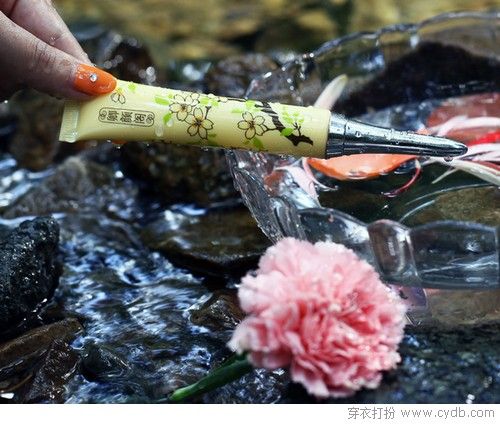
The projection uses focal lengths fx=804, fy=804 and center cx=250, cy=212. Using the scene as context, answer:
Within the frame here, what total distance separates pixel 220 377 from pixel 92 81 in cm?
64

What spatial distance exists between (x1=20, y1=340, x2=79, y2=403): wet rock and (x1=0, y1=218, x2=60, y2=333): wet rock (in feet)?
0.59

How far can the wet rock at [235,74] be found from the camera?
2.55 m

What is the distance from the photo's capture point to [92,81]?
1.59 m

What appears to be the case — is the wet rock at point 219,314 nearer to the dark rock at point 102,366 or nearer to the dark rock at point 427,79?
the dark rock at point 102,366

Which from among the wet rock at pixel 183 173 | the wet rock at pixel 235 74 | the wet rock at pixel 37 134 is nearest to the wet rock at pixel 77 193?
the wet rock at pixel 183 173

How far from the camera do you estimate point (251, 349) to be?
1.27 m

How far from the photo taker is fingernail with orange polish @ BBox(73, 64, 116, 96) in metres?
1.59

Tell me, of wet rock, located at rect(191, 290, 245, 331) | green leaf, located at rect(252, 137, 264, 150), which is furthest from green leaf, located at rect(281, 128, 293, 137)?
wet rock, located at rect(191, 290, 245, 331)

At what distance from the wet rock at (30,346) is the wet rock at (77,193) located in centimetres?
69

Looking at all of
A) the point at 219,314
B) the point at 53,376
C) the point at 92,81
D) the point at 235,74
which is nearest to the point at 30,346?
the point at 53,376

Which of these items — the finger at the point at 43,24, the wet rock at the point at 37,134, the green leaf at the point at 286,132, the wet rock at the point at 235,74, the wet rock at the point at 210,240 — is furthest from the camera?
the wet rock at the point at 37,134

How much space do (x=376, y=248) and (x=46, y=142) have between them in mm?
1682

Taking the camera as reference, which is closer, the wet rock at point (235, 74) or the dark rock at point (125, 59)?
the wet rock at point (235, 74)

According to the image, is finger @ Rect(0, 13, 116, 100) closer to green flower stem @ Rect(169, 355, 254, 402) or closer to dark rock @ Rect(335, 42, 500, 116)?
green flower stem @ Rect(169, 355, 254, 402)
